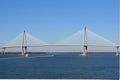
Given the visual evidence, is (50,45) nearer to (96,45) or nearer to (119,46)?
(96,45)

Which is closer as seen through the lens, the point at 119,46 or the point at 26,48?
the point at 119,46

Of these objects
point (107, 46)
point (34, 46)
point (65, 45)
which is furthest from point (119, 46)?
point (34, 46)

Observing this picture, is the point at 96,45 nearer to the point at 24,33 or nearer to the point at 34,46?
the point at 34,46

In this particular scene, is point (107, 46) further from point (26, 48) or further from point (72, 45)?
point (26, 48)

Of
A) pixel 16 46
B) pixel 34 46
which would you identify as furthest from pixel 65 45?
pixel 16 46

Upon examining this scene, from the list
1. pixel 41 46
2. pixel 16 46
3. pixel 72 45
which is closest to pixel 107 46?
pixel 72 45

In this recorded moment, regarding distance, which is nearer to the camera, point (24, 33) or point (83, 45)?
point (83, 45)

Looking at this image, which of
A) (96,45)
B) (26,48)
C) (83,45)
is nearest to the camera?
(96,45)

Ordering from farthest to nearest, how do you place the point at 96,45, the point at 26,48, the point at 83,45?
1. the point at 26,48
2. the point at 83,45
3. the point at 96,45
